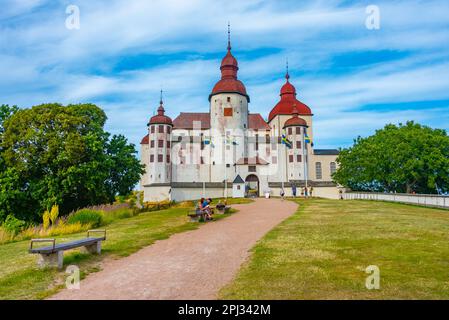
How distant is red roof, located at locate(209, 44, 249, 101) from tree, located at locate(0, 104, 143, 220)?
34066 millimetres

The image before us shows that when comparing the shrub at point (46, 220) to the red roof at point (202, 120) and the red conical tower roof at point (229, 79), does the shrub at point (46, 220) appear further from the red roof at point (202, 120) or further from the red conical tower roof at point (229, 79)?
the red roof at point (202, 120)

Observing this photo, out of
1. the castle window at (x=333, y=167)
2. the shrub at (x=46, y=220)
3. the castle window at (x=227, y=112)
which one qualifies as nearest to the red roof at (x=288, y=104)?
the castle window at (x=227, y=112)

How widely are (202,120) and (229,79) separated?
30.9ft

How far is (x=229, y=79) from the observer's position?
Result: 6088cm

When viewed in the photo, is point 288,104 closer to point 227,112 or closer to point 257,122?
point 257,122

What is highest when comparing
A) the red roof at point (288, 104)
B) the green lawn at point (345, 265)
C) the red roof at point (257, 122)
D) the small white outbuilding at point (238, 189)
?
the red roof at point (288, 104)

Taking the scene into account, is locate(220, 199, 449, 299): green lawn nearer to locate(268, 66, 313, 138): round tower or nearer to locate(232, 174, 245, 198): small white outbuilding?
locate(232, 174, 245, 198): small white outbuilding

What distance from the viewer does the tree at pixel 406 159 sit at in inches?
1607

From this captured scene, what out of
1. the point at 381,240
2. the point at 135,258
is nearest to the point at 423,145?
the point at 381,240

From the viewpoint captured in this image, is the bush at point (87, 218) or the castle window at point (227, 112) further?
the castle window at point (227, 112)

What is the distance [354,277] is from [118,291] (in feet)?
16.6

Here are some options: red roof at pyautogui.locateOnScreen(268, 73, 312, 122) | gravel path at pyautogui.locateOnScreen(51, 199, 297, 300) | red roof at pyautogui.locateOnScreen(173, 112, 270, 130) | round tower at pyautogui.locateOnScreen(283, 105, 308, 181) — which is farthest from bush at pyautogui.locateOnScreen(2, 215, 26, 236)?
red roof at pyautogui.locateOnScreen(268, 73, 312, 122)

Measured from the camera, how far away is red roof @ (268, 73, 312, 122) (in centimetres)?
6406
